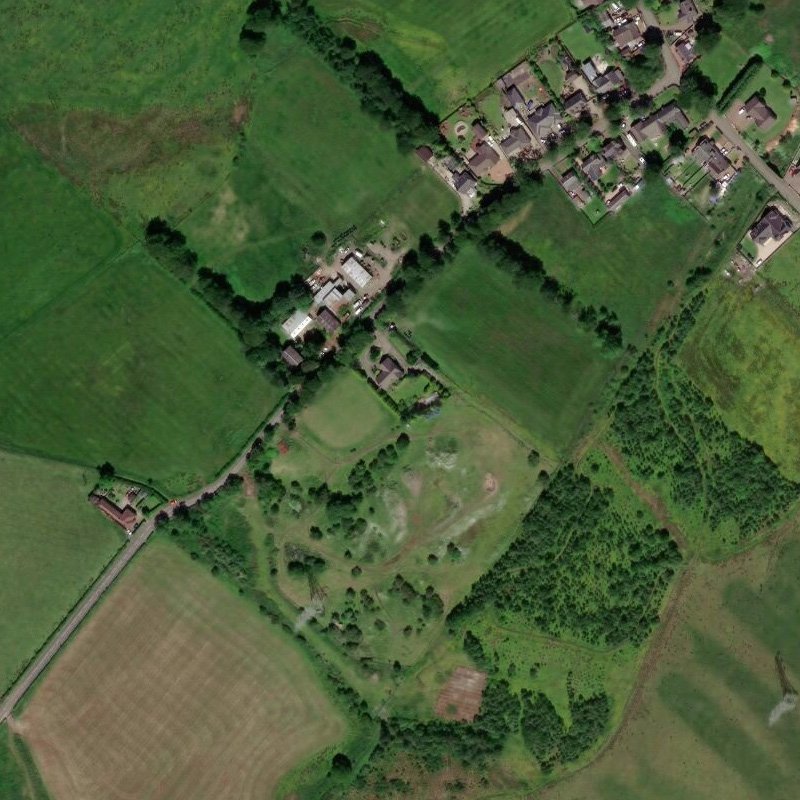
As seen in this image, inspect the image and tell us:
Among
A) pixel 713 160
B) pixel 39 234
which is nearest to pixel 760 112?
pixel 713 160

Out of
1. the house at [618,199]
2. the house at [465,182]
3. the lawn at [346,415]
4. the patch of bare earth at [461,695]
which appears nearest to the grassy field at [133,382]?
the lawn at [346,415]

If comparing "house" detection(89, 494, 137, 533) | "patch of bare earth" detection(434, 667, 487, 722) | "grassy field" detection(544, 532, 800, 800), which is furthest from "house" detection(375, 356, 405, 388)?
"grassy field" detection(544, 532, 800, 800)

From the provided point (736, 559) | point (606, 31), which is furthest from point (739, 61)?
point (736, 559)

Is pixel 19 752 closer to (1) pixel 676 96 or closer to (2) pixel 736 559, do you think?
(2) pixel 736 559

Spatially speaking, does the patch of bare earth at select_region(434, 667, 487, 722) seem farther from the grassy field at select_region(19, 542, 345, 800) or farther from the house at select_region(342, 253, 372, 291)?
the house at select_region(342, 253, 372, 291)

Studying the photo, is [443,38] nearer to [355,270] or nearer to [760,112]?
[355,270]

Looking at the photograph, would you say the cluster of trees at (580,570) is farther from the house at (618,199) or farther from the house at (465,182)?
the house at (465,182)
